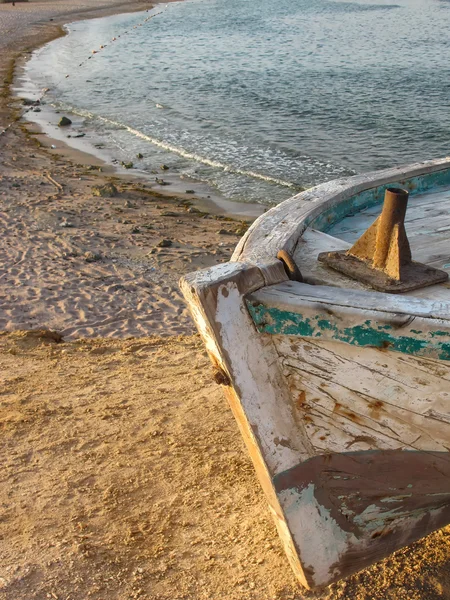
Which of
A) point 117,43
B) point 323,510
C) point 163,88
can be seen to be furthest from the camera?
point 117,43

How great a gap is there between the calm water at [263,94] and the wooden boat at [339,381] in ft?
27.1

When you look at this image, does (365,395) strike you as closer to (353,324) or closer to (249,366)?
(353,324)

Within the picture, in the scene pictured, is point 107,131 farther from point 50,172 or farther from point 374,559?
point 374,559

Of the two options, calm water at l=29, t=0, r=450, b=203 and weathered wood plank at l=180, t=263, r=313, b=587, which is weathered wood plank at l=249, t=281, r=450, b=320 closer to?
weathered wood plank at l=180, t=263, r=313, b=587

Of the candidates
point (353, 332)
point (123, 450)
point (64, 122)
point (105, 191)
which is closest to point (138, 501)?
point (123, 450)

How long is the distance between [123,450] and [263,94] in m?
16.1

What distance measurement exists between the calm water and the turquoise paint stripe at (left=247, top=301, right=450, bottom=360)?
8584mm

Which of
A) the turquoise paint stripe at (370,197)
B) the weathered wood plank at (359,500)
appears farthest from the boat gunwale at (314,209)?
the weathered wood plank at (359,500)

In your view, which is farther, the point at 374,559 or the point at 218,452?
the point at 218,452

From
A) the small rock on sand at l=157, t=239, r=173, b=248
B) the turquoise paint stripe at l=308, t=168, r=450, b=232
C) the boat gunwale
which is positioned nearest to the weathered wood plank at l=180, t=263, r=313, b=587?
the boat gunwale

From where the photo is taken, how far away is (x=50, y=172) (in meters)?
11.5

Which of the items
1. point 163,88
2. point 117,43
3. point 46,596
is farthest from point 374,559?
point 117,43

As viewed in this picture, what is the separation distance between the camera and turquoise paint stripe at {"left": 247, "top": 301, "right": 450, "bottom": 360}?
2.41 metres

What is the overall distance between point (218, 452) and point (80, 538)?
109 cm
